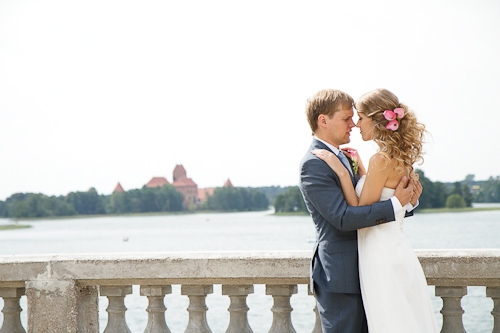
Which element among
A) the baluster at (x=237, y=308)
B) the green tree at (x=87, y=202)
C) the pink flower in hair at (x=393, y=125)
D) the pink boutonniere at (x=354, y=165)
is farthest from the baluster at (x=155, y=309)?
the green tree at (x=87, y=202)

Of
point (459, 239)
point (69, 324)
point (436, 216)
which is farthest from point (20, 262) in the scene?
point (436, 216)

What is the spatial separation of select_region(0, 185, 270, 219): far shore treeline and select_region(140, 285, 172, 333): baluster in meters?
105

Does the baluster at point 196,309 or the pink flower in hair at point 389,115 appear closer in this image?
the pink flower in hair at point 389,115

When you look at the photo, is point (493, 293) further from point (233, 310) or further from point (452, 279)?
point (233, 310)

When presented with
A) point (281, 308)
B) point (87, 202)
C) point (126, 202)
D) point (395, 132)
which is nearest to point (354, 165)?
point (395, 132)

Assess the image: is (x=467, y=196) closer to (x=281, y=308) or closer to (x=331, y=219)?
(x=281, y=308)

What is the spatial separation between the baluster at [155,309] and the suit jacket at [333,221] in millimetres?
1219

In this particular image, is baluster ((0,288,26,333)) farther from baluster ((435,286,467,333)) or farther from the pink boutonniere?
baluster ((435,286,467,333))

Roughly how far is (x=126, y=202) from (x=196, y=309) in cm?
12358

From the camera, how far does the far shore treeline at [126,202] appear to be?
109m

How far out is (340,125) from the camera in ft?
12.2

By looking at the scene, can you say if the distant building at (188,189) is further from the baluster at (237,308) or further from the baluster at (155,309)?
the baluster at (237,308)

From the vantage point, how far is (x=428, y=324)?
374 centimetres

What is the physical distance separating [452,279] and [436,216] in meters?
97.9
